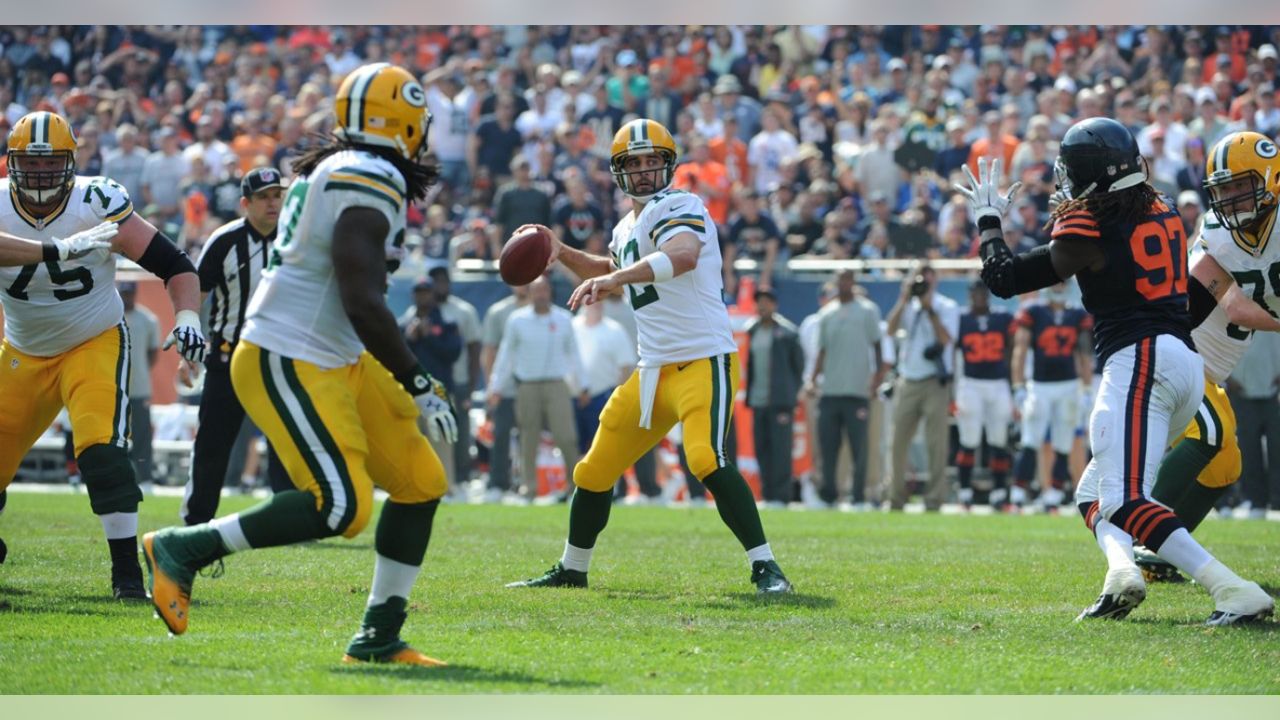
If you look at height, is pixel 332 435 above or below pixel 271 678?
above

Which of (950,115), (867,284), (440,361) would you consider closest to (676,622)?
(440,361)

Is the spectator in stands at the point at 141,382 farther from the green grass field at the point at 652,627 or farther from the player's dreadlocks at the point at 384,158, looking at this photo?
the player's dreadlocks at the point at 384,158

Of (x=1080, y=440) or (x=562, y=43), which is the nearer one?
(x=1080, y=440)

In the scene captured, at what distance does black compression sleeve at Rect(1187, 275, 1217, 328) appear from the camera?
7363 mm

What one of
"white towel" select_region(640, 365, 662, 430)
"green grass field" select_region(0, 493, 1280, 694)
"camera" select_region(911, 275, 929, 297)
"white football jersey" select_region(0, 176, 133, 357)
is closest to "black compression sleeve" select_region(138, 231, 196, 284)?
"white football jersey" select_region(0, 176, 133, 357)

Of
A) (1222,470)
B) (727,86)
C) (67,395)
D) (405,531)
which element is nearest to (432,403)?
(405,531)

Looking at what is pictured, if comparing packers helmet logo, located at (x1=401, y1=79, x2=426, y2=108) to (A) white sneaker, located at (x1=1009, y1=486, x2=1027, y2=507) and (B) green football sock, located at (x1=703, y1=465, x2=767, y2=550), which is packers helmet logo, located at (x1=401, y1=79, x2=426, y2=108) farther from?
(A) white sneaker, located at (x1=1009, y1=486, x2=1027, y2=507)

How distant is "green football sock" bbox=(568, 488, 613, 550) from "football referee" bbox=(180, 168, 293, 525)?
5.87 ft

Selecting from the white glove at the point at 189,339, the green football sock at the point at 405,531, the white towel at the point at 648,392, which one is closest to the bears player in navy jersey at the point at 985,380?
the white towel at the point at 648,392

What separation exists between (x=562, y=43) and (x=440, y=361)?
775 centimetres

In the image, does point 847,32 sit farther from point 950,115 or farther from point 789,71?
point 950,115

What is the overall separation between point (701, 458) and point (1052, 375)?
816 centimetres

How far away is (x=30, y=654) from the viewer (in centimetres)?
536

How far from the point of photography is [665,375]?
7.41 meters
